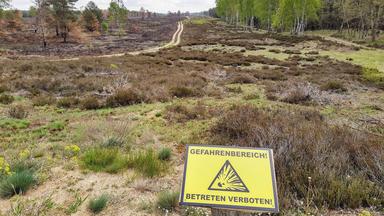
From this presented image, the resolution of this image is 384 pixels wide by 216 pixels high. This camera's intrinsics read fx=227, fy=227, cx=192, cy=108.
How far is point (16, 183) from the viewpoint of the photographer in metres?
3.32

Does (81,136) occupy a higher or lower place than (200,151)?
lower

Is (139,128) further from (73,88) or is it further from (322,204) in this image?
(73,88)

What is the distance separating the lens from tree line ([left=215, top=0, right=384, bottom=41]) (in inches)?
1524

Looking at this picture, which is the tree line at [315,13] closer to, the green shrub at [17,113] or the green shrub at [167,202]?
the green shrub at [17,113]

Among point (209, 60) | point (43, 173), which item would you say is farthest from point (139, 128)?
point (209, 60)

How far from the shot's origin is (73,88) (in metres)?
11.2

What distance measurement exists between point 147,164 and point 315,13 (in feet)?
168

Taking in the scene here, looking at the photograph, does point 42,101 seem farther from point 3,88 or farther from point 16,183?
point 16,183

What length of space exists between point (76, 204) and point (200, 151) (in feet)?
6.44

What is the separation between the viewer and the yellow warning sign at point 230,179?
2.20 metres

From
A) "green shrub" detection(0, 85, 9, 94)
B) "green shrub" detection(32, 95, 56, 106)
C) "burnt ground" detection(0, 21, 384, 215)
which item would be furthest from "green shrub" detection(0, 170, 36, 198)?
"green shrub" detection(0, 85, 9, 94)

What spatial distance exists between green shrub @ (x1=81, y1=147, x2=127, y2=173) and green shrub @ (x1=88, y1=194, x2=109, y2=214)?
866 millimetres

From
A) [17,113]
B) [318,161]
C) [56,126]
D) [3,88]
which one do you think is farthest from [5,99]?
[318,161]

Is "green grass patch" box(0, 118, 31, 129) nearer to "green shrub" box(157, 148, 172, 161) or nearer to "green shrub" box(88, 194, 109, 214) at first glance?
"green shrub" box(157, 148, 172, 161)
